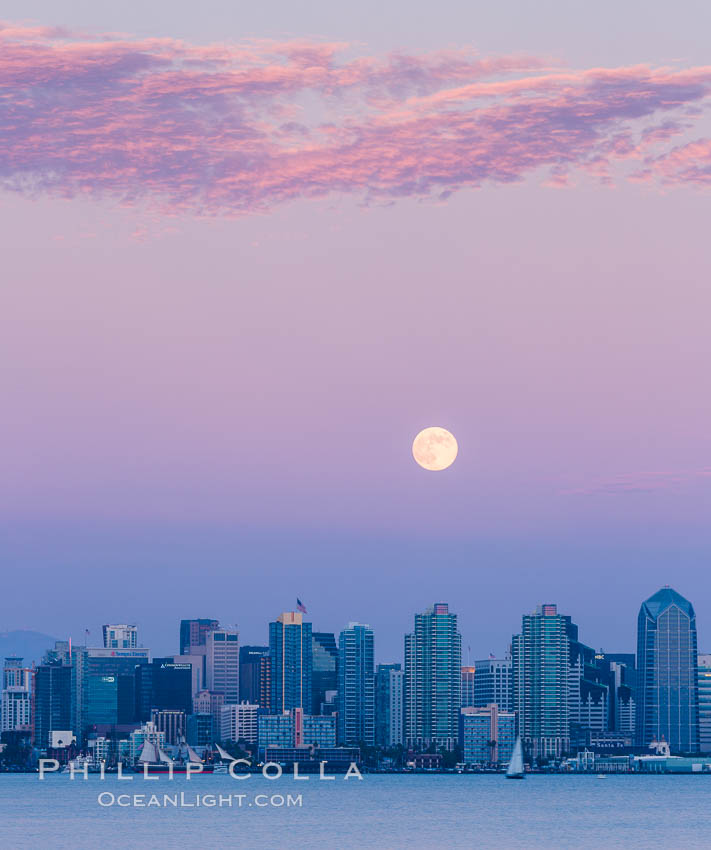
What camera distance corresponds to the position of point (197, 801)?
551ft

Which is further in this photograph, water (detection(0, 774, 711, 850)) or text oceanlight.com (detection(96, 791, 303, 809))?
text oceanlight.com (detection(96, 791, 303, 809))

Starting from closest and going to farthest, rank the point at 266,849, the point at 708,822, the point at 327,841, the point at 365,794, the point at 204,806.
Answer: the point at 266,849, the point at 327,841, the point at 708,822, the point at 204,806, the point at 365,794

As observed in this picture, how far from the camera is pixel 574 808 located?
6471 inches

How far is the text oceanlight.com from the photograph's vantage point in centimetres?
16171

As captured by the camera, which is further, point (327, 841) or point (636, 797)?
point (636, 797)

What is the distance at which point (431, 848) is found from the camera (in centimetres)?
10806

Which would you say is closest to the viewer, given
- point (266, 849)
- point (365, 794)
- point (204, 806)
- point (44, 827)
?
point (266, 849)

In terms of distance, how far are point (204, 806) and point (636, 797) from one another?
201 feet

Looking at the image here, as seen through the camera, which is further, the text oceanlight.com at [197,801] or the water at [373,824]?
the text oceanlight.com at [197,801]

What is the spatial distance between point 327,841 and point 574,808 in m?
57.0

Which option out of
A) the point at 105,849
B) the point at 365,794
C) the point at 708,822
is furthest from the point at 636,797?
the point at 105,849

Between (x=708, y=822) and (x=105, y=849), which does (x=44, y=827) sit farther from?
(x=708, y=822)

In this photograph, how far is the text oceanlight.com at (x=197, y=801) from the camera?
6367 inches

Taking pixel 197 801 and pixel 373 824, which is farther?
pixel 197 801
